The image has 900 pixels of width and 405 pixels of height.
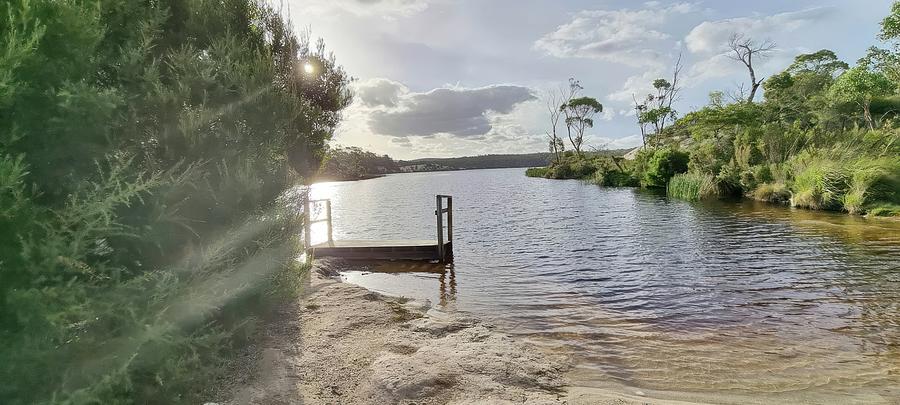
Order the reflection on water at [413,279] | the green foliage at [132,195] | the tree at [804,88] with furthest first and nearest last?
the tree at [804,88], the reflection on water at [413,279], the green foliage at [132,195]

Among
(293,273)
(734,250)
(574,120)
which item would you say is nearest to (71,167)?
(293,273)

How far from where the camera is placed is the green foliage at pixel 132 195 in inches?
109

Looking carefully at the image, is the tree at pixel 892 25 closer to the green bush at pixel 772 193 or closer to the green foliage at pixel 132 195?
the green bush at pixel 772 193

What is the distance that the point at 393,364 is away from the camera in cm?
496

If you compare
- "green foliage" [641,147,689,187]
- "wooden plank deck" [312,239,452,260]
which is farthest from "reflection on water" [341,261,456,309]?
"green foliage" [641,147,689,187]

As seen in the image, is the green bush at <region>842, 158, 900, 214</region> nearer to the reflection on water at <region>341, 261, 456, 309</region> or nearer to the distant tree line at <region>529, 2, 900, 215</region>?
the distant tree line at <region>529, 2, 900, 215</region>

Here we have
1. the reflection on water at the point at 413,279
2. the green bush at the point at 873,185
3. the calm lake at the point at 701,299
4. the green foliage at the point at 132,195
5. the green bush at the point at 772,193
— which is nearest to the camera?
the green foliage at the point at 132,195

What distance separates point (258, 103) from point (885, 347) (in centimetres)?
904

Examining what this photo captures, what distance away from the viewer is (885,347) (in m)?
6.11

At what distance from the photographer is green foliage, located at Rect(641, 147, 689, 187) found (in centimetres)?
3769

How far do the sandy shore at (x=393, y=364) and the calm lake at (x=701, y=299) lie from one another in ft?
2.42

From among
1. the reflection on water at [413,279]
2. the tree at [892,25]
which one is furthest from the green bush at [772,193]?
the reflection on water at [413,279]

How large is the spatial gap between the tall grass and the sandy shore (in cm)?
2713

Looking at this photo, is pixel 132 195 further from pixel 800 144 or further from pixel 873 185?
pixel 800 144
